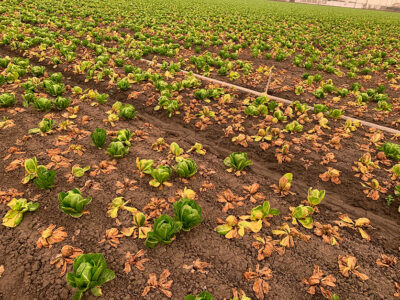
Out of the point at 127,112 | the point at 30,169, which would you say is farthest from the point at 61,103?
the point at 30,169

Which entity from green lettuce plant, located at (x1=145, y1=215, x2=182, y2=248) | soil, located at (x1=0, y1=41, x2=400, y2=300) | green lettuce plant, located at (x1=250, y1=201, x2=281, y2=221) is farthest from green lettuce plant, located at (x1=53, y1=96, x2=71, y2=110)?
green lettuce plant, located at (x1=250, y1=201, x2=281, y2=221)

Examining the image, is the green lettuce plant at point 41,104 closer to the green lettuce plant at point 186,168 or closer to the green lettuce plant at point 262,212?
the green lettuce plant at point 186,168

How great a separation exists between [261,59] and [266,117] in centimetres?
615

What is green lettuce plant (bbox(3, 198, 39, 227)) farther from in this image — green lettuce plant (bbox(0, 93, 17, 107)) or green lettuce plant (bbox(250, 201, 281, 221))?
green lettuce plant (bbox(0, 93, 17, 107))

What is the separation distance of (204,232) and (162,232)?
0.67 metres

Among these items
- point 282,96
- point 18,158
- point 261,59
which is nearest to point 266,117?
point 282,96

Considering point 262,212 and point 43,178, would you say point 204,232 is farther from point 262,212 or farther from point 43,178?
point 43,178

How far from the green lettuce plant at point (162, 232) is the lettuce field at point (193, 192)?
2 centimetres

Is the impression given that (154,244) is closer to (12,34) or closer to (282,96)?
(282,96)

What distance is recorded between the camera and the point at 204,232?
10.6 ft

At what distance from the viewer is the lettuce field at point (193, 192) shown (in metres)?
2.71

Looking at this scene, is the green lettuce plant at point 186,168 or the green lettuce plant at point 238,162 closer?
the green lettuce plant at point 186,168

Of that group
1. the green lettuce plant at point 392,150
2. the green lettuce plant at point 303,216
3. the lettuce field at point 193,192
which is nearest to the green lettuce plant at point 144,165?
the lettuce field at point 193,192

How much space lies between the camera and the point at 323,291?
8.65 feet
